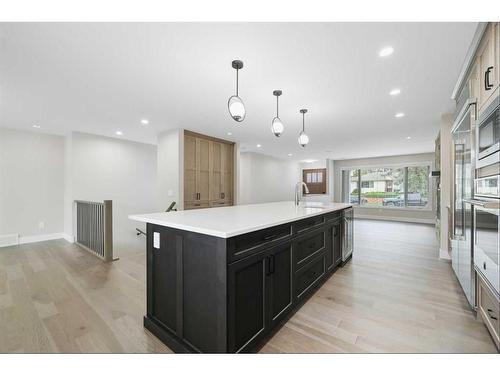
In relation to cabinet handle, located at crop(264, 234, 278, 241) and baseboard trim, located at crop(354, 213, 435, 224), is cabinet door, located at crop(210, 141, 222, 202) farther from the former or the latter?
baseboard trim, located at crop(354, 213, 435, 224)

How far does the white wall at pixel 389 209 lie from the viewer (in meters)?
7.38

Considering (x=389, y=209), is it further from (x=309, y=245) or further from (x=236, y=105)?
(x=236, y=105)

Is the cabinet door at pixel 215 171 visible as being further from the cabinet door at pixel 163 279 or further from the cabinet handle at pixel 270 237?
the cabinet handle at pixel 270 237

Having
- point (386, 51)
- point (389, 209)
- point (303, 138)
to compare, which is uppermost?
point (386, 51)

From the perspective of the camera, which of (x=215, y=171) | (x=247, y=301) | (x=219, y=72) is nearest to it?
(x=247, y=301)

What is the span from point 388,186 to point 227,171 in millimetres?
6380

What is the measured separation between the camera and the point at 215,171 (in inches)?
206

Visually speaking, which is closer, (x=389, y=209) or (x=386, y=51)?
(x=386, y=51)

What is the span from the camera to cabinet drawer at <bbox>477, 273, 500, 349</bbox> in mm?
1453

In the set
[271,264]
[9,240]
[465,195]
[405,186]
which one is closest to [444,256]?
[465,195]

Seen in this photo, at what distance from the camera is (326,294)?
92.9 inches
